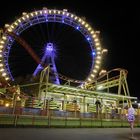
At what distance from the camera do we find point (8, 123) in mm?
14750

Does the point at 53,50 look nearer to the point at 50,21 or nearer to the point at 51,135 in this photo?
the point at 50,21

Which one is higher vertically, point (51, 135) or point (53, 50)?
point (53, 50)

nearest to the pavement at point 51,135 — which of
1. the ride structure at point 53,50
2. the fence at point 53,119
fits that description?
the fence at point 53,119

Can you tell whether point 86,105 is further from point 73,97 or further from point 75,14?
point 75,14

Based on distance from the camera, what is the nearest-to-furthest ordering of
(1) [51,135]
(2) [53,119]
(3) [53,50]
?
(1) [51,135], (2) [53,119], (3) [53,50]

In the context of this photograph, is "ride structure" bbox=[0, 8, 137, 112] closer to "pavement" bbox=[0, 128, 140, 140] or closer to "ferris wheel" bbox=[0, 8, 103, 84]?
"ferris wheel" bbox=[0, 8, 103, 84]

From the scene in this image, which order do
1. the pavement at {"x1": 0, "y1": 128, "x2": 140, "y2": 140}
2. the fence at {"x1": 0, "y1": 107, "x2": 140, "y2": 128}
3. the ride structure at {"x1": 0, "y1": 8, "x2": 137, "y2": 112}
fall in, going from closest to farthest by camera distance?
the pavement at {"x1": 0, "y1": 128, "x2": 140, "y2": 140} < the fence at {"x1": 0, "y1": 107, "x2": 140, "y2": 128} < the ride structure at {"x1": 0, "y1": 8, "x2": 137, "y2": 112}

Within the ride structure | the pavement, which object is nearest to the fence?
the pavement

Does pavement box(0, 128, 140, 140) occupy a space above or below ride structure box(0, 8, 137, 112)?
below

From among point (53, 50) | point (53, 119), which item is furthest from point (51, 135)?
point (53, 50)

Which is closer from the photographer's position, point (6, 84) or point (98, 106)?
point (98, 106)

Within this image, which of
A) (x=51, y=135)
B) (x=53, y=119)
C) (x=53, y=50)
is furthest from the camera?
(x=53, y=50)

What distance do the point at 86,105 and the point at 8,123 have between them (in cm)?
907

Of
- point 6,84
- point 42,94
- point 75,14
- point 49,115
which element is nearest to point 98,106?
point 49,115
